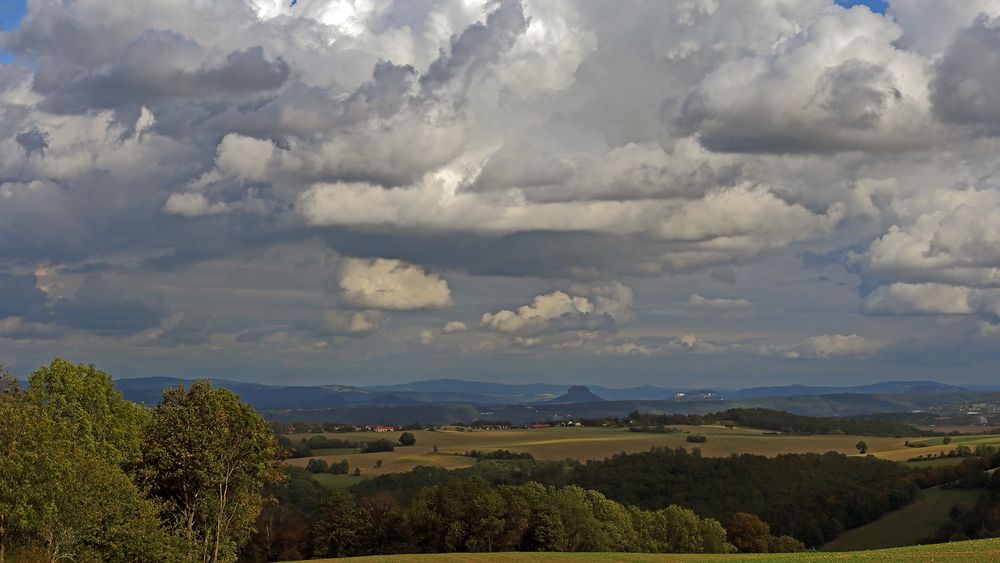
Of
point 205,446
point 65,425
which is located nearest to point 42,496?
point 65,425

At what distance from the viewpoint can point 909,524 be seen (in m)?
175

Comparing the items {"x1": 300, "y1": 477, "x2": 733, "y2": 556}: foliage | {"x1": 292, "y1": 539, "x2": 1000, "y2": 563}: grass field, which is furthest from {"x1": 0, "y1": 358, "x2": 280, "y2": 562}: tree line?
{"x1": 300, "y1": 477, "x2": 733, "y2": 556}: foliage

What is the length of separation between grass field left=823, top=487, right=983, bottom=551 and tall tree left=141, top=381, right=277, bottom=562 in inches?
4550

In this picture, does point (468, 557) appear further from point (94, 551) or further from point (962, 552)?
point (962, 552)

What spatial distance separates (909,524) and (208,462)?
464 feet

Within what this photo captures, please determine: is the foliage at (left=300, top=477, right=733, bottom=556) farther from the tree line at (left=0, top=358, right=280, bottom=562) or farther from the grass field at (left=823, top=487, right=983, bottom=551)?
the grass field at (left=823, top=487, right=983, bottom=551)

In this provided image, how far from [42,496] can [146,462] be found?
15.6 meters

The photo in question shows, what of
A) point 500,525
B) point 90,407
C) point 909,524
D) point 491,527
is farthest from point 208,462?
point 909,524

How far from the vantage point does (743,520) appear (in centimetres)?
15425

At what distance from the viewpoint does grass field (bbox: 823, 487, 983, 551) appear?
166m

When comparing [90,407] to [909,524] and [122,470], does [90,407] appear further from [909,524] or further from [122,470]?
[909,524]

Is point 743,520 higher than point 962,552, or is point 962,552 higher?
point 962,552

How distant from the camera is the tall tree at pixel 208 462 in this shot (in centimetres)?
7644

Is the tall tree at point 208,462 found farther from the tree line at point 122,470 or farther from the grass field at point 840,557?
the grass field at point 840,557
